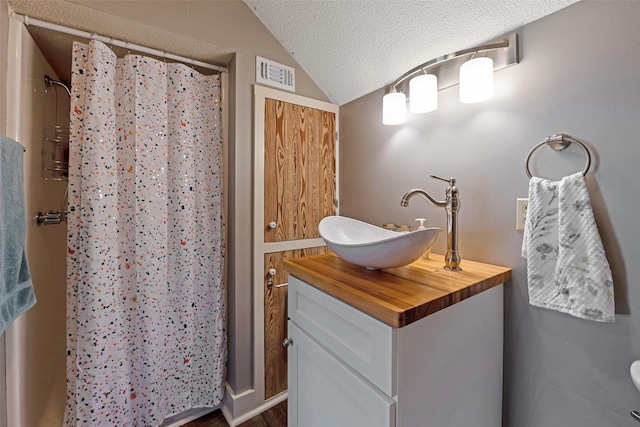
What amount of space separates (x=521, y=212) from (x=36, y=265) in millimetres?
2055

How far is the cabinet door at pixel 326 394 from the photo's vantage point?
0.66 meters

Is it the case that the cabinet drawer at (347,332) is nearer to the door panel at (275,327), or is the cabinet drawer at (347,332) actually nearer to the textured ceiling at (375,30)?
the door panel at (275,327)

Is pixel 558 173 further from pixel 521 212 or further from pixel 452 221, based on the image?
pixel 452 221

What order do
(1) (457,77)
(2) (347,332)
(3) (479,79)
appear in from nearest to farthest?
(2) (347,332) < (3) (479,79) < (1) (457,77)

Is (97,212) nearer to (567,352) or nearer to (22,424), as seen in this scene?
(22,424)

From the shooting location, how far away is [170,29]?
120 cm

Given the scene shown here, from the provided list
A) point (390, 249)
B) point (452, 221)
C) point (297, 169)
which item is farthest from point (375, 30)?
point (390, 249)

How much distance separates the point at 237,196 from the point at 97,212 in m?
0.60

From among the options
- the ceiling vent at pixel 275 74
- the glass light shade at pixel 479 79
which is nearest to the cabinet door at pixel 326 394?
the glass light shade at pixel 479 79

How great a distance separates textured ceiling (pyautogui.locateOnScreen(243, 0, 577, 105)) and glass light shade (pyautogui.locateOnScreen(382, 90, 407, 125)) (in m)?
0.19

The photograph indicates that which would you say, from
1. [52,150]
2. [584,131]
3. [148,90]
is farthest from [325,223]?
[52,150]

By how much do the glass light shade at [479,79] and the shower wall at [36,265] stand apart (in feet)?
5.80

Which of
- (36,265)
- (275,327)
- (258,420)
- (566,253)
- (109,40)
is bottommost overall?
(258,420)

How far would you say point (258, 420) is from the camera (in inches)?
55.3
